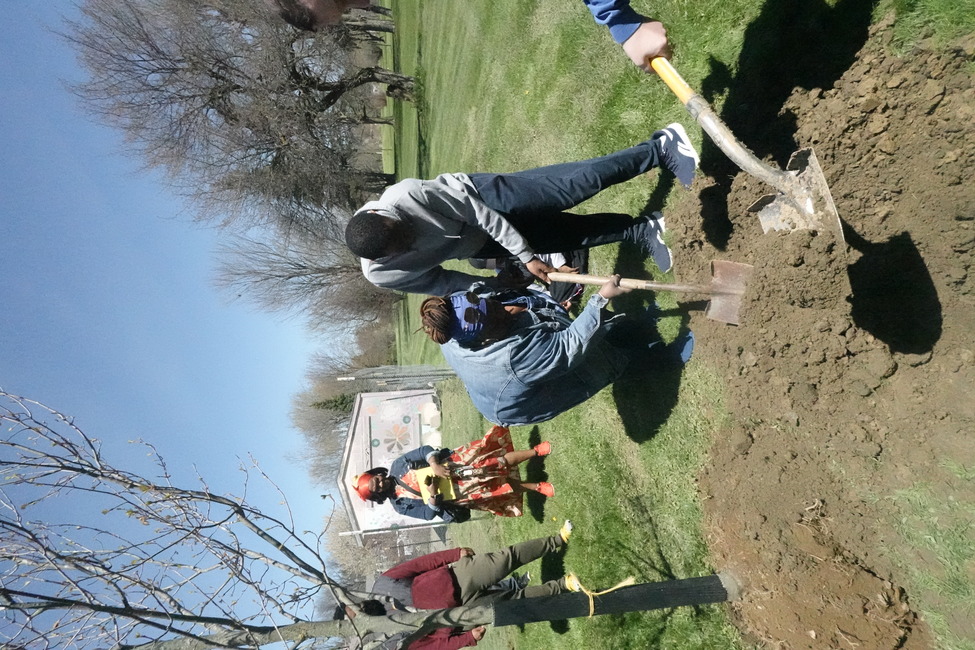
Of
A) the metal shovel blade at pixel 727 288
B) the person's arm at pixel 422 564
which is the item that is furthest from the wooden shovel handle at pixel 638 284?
the person's arm at pixel 422 564

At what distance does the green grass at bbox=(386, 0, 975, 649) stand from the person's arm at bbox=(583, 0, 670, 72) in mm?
1097

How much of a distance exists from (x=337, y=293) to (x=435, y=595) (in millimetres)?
12927

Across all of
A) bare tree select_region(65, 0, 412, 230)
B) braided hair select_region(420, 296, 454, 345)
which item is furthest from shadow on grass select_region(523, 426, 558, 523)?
bare tree select_region(65, 0, 412, 230)

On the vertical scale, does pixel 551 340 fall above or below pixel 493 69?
below

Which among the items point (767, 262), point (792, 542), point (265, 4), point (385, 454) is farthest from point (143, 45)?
point (792, 542)

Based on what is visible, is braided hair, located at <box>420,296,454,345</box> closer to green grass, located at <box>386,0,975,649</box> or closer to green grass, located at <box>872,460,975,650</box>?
green grass, located at <box>386,0,975,649</box>

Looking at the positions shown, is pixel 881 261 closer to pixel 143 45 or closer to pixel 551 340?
pixel 551 340

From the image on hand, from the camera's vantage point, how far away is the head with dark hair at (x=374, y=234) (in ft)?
9.50

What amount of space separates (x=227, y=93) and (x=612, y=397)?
36.8 feet

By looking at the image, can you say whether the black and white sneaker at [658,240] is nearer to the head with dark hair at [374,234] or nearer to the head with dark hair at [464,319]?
the head with dark hair at [464,319]

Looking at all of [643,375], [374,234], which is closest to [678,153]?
[643,375]

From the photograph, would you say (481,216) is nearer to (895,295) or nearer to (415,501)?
(895,295)

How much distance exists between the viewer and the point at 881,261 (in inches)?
103

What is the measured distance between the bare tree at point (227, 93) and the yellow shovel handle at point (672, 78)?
35.8 ft
